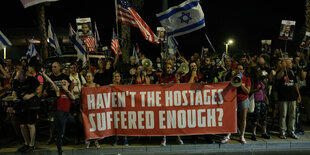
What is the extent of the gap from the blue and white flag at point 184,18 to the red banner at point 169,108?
5.66ft

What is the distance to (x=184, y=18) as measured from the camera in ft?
24.0

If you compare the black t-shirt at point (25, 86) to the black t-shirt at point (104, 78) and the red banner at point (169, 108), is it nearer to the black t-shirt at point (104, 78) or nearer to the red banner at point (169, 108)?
the black t-shirt at point (104, 78)

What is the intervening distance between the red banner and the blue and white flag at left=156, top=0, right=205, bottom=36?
1.73 metres

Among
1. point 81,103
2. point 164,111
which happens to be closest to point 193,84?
point 164,111

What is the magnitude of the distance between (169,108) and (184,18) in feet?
8.18

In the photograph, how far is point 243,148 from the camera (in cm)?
644

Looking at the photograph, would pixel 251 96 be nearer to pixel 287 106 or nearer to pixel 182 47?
pixel 287 106

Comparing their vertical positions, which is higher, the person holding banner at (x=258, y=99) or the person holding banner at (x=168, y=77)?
the person holding banner at (x=168, y=77)

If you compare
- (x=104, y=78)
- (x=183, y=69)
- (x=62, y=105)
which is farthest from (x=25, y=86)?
(x=183, y=69)

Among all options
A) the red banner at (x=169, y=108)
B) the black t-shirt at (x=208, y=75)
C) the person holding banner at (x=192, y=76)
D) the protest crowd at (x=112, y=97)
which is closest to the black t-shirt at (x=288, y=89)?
the protest crowd at (x=112, y=97)

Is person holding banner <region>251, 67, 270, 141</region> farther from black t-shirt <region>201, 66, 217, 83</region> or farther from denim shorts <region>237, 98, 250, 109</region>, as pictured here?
black t-shirt <region>201, 66, 217, 83</region>

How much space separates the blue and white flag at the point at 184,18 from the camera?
7.25 meters

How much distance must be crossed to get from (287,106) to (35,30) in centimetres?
3173

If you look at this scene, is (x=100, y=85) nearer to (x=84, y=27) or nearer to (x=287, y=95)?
(x=84, y=27)
